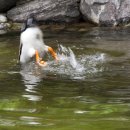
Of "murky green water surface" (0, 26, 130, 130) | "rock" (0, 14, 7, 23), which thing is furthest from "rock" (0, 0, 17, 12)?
"murky green water surface" (0, 26, 130, 130)

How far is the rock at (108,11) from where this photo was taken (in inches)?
548

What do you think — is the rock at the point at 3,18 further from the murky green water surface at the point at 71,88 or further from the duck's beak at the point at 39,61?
the duck's beak at the point at 39,61

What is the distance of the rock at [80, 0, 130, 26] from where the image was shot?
45.7 feet

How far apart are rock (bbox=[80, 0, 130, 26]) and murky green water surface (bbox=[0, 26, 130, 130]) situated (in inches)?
73.1

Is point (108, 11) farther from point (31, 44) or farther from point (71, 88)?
point (71, 88)

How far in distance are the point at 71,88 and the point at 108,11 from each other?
7.66 meters

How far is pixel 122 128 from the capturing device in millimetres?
4465

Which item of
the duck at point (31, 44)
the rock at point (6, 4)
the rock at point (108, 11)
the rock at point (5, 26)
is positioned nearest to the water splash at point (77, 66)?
the duck at point (31, 44)

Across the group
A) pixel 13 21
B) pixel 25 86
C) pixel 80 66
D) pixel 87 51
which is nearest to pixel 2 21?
pixel 13 21

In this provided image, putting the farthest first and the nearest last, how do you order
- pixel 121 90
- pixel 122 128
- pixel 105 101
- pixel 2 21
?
pixel 2 21 < pixel 121 90 < pixel 105 101 < pixel 122 128

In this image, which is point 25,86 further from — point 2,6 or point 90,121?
point 2,6

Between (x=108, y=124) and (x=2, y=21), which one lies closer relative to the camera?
(x=108, y=124)

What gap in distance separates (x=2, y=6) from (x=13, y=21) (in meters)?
0.91

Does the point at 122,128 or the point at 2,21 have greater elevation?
the point at 2,21
